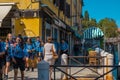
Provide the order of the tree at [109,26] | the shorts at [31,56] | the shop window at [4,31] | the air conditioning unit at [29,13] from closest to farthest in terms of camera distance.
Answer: the shorts at [31,56]
the shop window at [4,31]
the air conditioning unit at [29,13]
the tree at [109,26]

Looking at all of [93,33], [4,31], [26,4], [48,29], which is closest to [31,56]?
[4,31]

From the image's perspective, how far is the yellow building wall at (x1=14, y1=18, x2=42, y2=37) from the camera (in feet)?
81.7

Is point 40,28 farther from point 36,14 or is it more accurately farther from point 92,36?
point 92,36

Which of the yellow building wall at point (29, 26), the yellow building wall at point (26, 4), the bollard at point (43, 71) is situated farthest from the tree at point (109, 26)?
the bollard at point (43, 71)

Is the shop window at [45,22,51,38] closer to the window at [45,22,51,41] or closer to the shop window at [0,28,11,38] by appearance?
the window at [45,22,51,41]

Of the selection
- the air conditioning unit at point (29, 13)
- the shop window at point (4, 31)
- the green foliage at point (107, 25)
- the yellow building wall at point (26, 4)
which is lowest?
the shop window at point (4, 31)

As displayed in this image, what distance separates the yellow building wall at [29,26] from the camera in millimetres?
24891

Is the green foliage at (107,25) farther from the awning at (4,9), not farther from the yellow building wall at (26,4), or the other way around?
the awning at (4,9)

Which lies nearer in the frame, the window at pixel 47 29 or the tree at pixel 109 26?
the window at pixel 47 29

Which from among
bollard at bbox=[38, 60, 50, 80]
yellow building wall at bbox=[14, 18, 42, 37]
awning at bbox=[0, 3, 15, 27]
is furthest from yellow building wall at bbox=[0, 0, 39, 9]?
bollard at bbox=[38, 60, 50, 80]

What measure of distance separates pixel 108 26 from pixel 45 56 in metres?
87.6

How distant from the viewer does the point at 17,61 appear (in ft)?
49.1

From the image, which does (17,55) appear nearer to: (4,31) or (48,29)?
(4,31)

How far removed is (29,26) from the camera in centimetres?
2534
